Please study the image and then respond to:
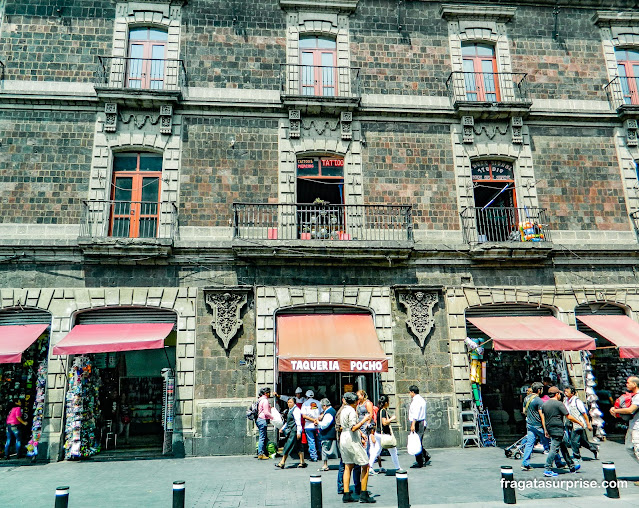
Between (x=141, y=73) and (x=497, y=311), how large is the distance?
12573mm

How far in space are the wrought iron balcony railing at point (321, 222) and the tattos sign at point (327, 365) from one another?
3553 mm

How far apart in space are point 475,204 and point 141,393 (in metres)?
11.3

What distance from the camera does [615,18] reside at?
15.7 meters

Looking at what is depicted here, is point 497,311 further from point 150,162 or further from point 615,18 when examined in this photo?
point 150,162

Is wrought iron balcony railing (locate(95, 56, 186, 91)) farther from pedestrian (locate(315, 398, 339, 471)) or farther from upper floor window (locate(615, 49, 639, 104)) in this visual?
upper floor window (locate(615, 49, 639, 104))

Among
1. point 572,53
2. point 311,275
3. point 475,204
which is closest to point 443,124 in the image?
point 475,204

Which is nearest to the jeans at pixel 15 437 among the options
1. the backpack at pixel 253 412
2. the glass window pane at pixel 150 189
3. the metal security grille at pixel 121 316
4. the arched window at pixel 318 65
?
the metal security grille at pixel 121 316

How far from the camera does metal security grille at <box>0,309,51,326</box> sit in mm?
12367

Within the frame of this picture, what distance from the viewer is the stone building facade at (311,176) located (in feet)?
41.1

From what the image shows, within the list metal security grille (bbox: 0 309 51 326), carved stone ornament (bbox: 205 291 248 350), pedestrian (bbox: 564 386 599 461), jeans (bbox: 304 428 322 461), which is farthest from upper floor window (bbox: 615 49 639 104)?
metal security grille (bbox: 0 309 51 326)

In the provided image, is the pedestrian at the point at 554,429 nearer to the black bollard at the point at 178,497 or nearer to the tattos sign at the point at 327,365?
the tattos sign at the point at 327,365

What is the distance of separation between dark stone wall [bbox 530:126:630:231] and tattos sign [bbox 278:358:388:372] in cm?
727

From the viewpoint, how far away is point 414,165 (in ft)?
46.8

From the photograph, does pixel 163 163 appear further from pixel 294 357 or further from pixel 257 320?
pixel 294 357
